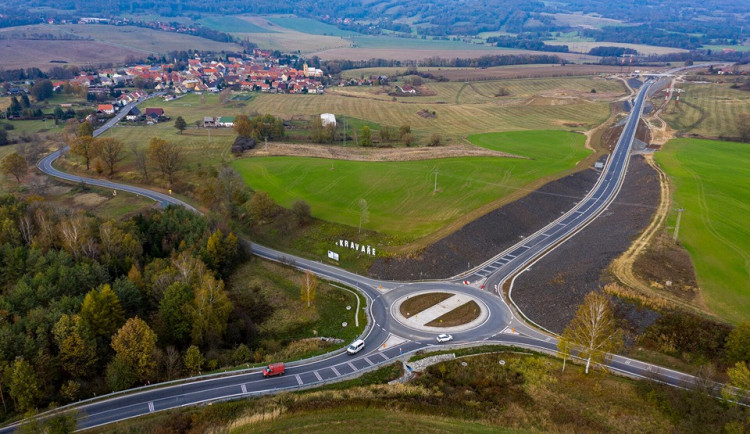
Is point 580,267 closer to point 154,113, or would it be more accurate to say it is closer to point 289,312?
point 289,312

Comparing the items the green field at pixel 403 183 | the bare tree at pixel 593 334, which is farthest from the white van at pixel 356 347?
the green field at pixel 403 183

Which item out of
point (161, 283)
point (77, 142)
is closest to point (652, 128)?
point (161, 283)

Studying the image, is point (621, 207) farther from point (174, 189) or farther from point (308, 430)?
point (174, 189)

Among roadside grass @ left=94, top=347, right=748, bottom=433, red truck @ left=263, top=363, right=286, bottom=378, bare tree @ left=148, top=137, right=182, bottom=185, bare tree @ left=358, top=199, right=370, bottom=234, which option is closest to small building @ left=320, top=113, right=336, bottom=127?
bare tree @ left=148, top=137, right=182, bottom=185

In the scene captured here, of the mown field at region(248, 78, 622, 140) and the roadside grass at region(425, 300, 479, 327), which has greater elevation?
the mown field at region(248, 78, 622, 140)

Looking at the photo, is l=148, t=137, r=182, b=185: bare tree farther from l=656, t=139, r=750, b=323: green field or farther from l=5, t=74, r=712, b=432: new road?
l=656, t=139, r=750, b=323: green field

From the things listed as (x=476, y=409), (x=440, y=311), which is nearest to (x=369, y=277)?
(x=440, y=311)
